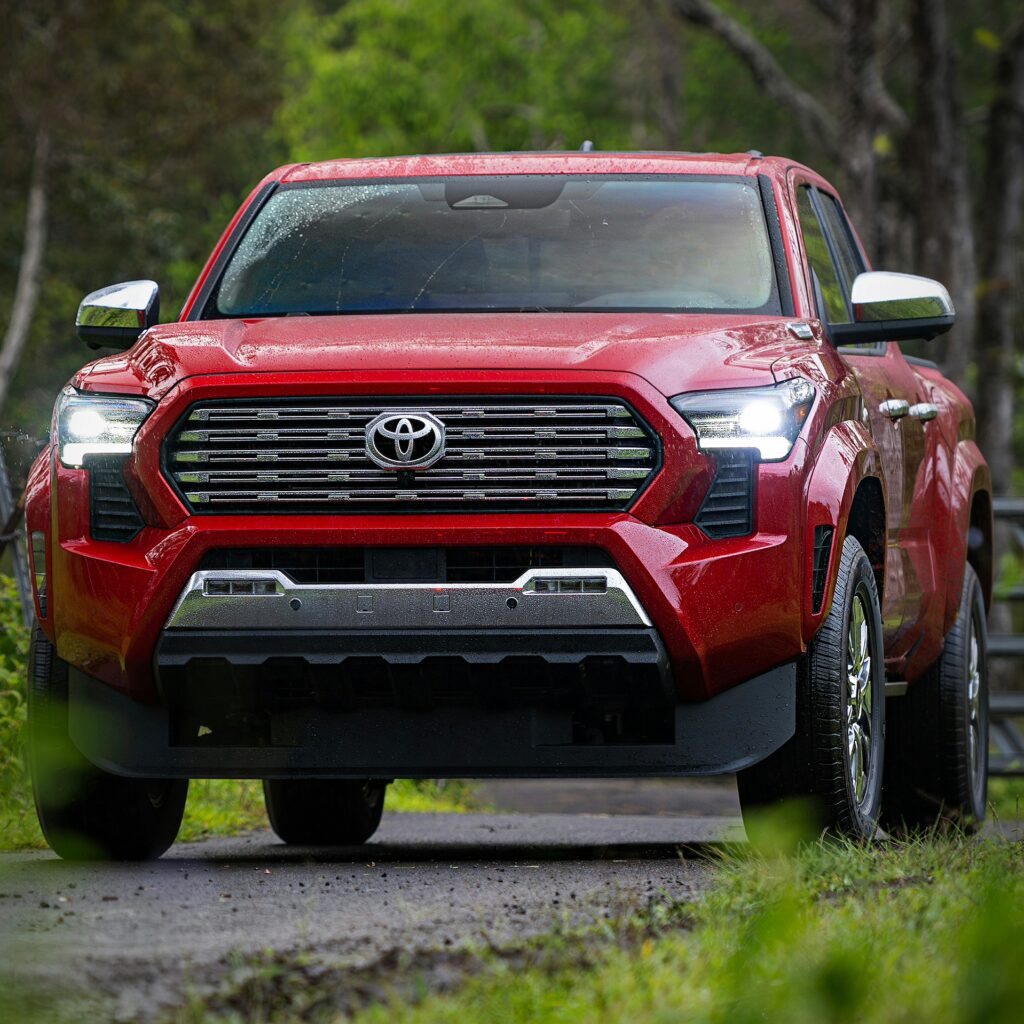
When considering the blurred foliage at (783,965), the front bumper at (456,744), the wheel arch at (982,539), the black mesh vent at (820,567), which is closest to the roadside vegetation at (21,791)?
the front bumper at (456,744)

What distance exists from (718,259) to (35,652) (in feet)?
7.78

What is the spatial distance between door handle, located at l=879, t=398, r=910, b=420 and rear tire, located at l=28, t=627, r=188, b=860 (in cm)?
254

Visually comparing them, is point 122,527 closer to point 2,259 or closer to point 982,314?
point 982,314

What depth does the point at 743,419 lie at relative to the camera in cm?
609

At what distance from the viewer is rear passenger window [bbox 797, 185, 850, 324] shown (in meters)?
7.59

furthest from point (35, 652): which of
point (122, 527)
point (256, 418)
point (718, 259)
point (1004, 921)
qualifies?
point (1004, 921)

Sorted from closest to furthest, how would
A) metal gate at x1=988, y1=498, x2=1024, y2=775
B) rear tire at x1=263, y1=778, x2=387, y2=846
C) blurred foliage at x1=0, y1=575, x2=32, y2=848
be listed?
blurred foliage at x1=0, y1=575, x2=32, y2=848 → rear tire at x1=263, y1=778, x2=387, y2=846 → metal gate at x1=988, y1=498, x2=1024, y2=775

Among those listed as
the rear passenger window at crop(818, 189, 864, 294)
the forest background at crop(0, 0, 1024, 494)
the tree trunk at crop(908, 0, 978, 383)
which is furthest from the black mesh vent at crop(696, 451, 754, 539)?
the forest background at crop(0, 0, 1024, 494)

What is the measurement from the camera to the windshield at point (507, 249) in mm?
7203

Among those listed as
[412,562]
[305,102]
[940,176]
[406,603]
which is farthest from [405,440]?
[305,102]

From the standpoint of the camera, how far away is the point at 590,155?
7926 millimetres

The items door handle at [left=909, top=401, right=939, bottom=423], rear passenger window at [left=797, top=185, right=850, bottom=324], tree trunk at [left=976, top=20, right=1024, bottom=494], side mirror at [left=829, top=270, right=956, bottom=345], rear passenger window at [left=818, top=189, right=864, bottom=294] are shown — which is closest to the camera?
side mirror at [left=829, top=270, right=956, bottom=345]

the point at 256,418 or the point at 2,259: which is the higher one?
the point at 256,418

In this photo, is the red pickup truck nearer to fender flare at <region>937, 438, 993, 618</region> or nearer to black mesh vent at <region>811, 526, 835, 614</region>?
black mesh vent at <region>811, 526, 835, 614</region>
